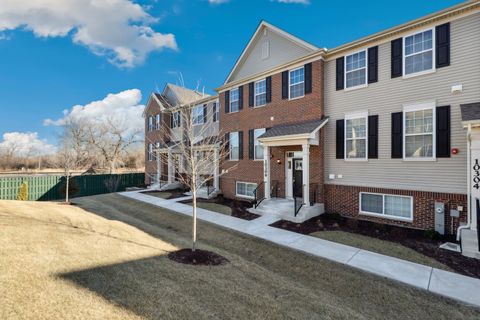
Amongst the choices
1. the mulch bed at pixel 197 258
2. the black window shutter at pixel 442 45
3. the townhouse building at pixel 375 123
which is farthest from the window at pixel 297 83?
the mulch bed at pixel 197 258

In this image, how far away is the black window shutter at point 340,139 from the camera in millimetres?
11461

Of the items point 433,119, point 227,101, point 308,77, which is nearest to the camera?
point 433,119

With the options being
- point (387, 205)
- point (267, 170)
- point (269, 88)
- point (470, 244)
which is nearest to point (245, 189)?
point (267, 170)

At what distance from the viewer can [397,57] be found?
9945 mm

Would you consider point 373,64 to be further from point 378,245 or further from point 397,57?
point 378,245

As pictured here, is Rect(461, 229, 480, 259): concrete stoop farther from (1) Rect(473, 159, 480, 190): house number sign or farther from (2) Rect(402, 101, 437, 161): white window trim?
(2) Rect(402, 101, 437, 161): white window trim

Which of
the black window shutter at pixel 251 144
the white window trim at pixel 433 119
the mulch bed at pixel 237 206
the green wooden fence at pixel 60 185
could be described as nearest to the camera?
the white window trim at pixel 433 119

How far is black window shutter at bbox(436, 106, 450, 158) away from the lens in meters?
8.77

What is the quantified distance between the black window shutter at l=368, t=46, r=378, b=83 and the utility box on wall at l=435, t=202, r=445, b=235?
5.45 metres

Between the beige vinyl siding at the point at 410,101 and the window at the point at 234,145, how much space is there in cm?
607

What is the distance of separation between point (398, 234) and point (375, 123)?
449 cm

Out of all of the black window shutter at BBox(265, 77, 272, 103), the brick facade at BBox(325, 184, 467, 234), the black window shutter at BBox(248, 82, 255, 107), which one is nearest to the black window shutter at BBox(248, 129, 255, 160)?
the black window shutter at BBox(248, 82, 255, 107)

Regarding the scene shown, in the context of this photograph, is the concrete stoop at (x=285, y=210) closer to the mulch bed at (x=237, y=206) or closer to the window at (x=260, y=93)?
the mulch bed at (x=237, y=206)

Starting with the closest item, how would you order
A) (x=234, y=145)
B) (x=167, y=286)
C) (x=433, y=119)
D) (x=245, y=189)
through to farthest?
(x=167, y=286) < (x=433, y=119) < (x=245, y=189) < (x=234, y=145)
